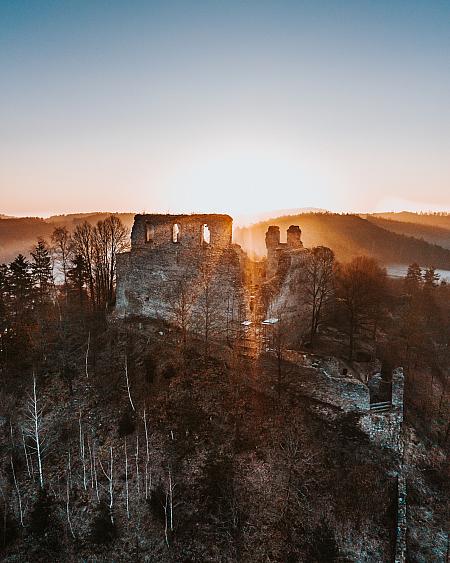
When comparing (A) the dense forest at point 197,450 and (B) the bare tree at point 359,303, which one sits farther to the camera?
(B) the bare tree at point 359,303

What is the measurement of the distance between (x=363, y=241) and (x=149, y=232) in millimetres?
83175

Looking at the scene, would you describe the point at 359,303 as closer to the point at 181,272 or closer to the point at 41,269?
the point at 181,272

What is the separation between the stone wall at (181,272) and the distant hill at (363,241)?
57586 mm

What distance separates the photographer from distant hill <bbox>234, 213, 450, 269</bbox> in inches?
3664

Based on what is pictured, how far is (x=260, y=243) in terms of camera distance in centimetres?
7844

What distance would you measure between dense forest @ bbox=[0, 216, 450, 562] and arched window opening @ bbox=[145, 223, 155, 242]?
18.7 feet

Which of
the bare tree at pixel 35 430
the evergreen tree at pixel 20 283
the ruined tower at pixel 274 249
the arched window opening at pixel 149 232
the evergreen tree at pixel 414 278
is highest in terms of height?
the arched window opening at pixel 149 232

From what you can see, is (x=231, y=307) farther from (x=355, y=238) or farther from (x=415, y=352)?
(x=355, y=238)

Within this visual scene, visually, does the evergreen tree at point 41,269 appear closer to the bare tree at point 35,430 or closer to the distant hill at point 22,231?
the bare tree at point 35,430

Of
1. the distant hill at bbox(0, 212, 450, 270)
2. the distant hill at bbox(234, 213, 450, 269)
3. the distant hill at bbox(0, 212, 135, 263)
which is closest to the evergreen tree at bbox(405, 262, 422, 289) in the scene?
the distant hill at bbox(0, 212, 450, 270)

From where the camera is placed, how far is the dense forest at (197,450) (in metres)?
16.9

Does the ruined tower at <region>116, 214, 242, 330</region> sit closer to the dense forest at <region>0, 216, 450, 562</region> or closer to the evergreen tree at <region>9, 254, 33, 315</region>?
the dense forest at <region>0, 216, 450, 562</region>

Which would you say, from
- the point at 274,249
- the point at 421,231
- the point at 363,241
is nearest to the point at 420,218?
the point at 421,231

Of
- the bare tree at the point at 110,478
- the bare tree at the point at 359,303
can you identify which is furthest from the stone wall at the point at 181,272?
the bare tree at the point at 359,303
